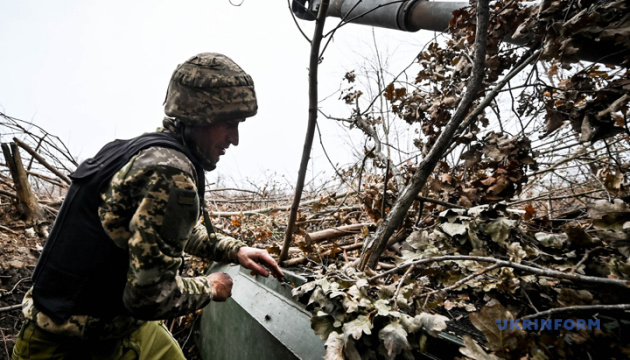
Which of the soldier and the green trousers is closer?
the soldier

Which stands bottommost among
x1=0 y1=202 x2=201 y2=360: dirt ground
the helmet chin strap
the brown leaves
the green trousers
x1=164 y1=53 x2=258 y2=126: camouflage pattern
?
x1=0 y1=202 x2=201 y2=360: dirt ground

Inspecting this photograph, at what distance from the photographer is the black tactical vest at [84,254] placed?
1436 mm

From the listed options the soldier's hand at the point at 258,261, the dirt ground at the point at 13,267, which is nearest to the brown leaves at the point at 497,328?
the soldier's hand at the point at 258,261

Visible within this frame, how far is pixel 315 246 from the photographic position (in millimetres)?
2416

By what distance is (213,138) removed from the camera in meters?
1.78

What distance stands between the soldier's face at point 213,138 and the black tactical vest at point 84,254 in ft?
0.86

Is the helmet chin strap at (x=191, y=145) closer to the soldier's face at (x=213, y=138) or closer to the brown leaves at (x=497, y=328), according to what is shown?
the soldier's face at (x=213, y=138)

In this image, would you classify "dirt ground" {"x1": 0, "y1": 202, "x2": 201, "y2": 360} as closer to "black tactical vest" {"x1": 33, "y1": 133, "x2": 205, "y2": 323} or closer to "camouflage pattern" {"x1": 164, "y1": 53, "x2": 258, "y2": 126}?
"black tactical vest" {"x1": 33, "y1": 133, "x2": 205, "y2": 323}

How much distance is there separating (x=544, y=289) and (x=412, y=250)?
62 cm

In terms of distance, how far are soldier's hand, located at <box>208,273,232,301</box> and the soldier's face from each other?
674 millimetres

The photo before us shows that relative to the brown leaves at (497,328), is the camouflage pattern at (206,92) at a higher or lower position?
higher

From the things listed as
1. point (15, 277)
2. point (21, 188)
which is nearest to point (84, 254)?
point (15, 277)

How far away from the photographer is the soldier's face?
1759mm

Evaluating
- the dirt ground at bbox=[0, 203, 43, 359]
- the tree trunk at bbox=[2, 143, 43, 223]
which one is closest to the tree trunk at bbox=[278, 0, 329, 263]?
the dirt ground at bbox=[0, 203, 43, 359]
